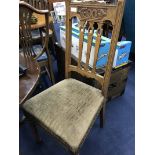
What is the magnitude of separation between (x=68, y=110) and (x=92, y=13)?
619 millimetres

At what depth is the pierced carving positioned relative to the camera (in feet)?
3.19

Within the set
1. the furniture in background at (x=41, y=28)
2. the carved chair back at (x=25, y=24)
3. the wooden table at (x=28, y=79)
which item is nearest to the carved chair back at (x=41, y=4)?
the furniture in background at (x=41, y=28)

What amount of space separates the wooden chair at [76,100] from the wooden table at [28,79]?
0.59 ft

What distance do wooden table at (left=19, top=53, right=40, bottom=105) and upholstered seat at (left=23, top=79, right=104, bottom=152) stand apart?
0.18 metres

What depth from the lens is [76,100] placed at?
3.63 ft

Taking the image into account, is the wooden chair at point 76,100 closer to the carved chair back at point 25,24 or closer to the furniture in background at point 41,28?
the carved chair back at point 25,24

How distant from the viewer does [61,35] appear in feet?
5.44

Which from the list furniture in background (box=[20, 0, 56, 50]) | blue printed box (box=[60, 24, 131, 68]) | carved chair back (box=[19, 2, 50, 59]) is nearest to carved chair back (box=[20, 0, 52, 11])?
Answer: furniture in background (box=[20, 0, 56, 50])

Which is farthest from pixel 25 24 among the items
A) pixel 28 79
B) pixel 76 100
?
pixel 76 100

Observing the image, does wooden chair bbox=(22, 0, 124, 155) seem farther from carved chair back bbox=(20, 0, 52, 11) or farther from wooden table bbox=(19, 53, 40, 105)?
carved chair back bbox=(20, 0, 52, 11)

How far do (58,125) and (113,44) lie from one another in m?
0.58

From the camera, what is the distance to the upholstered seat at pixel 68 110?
900 millimetres

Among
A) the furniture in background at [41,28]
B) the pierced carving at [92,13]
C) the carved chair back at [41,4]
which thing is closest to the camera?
the pierced carving at [92,13]

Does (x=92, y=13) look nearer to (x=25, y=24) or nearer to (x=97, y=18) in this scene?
(x=97, y=18)
